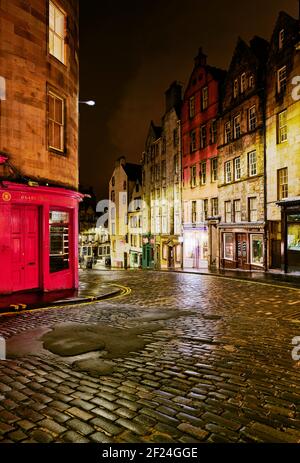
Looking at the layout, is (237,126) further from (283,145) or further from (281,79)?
(283,145)

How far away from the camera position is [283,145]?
2153 cm

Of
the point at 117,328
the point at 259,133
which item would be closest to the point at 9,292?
the point at 117,328

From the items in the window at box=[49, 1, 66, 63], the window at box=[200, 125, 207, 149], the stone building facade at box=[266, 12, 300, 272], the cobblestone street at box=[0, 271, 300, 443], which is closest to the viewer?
the cobblestone street at box=[0, 271, 300, 443]

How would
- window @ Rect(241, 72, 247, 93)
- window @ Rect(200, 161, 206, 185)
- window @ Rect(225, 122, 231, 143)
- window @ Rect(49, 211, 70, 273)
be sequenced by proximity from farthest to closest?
1. window @ Rect(200, 161, 206, 185)
2. window @ Rect(225, 122, 231, 143)
3. window @ Rect(241, 72, 247, 93)
4. window @ Rect(49, 211, 70, 273)

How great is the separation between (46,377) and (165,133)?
36.5 metres

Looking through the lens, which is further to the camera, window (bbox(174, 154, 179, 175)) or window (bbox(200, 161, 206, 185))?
window (bbox(174, 154, 179, 175))

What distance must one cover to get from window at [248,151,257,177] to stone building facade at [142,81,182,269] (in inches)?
430

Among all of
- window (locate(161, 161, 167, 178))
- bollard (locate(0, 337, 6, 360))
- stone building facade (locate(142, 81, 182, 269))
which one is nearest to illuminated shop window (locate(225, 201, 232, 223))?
stone building facade (locate(142, 81, 182, 269))

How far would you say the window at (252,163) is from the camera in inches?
968

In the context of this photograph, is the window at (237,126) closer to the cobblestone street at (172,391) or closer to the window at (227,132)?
the window at (227,132)

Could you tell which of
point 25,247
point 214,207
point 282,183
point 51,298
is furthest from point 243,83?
point 51,298

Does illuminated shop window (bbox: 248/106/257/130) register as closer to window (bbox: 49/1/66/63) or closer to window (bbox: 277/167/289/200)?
window (bbox: 277/167/289/200)

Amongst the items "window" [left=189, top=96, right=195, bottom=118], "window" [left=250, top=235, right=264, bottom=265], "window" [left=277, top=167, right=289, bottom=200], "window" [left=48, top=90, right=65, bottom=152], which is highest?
"window" [left=189, top=96, right=195, bottom=118]

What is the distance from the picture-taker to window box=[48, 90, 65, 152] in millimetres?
13508
